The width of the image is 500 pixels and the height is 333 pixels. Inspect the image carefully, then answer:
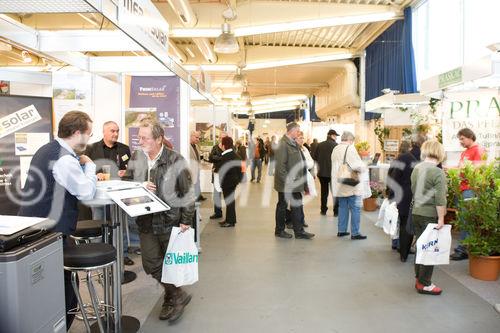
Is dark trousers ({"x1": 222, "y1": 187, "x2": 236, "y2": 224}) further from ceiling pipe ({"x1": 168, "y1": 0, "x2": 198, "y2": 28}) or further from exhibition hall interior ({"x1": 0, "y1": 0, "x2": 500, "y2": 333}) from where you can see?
ceiling pipe ({"x1": 168, "y1": 0, "x2": 198, "y2": 28})

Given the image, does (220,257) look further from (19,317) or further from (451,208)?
(19,317)

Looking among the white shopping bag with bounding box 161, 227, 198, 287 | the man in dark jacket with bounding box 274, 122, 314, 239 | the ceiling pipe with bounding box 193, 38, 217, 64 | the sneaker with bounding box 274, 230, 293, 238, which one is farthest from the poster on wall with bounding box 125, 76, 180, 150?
the ceiling pipe with bounding box 193, 38, 217, 64

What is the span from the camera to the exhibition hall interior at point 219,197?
96.8 inches

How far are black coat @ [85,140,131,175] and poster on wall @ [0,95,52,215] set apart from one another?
64 centimetres

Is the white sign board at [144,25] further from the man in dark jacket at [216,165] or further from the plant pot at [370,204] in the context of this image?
the plant pot at [370,204]

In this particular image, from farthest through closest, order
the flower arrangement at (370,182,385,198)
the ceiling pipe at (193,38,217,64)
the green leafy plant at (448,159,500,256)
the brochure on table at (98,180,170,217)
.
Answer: the ceiling pipe at (193,38,217,64), the flower arrangement at (370,182,385,198), the green leafy plant at (448,159,500,256), the brochure on table at (98,180,170,217)

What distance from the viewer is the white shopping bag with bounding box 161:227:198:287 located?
2961 millimetres

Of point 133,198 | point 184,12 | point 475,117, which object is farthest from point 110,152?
point 475,117

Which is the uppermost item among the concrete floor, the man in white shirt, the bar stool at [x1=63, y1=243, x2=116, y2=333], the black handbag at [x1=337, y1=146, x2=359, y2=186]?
the man in white shirt

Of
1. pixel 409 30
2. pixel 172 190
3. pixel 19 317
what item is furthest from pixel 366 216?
pixel 19 317

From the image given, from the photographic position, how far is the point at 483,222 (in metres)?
3.88

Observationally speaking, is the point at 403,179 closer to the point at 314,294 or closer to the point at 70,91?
the point at 314,294

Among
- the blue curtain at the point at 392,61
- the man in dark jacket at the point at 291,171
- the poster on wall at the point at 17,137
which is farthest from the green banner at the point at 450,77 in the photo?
the poster on wall at the point at 17,137

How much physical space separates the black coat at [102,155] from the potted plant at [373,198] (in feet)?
15.2
